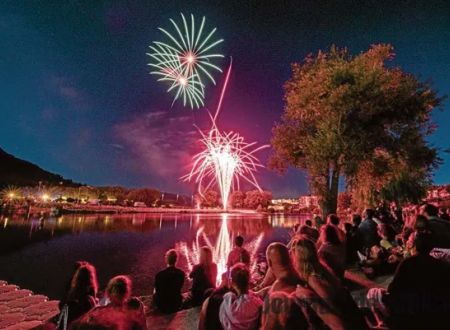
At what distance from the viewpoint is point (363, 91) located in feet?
49.8

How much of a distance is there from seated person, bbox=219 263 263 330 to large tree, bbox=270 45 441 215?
12803mm

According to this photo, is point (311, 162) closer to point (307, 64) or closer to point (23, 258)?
point (307, 64)

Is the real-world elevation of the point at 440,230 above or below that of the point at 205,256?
above

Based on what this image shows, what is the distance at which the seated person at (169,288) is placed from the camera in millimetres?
6332

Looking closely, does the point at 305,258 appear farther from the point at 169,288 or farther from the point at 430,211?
the point at 430,211

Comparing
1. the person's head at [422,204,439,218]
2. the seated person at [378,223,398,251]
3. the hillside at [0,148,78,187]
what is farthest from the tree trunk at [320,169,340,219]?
the hillside at [0,148,78,187]

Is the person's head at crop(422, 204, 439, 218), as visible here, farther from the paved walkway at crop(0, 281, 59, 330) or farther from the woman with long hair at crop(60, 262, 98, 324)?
the paved walkway at crop(0, 281, 59, 330)

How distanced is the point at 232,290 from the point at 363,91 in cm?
1451

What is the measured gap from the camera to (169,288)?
636cm

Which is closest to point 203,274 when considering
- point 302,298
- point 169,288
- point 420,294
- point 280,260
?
point 169,288

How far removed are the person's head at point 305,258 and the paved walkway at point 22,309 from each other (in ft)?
26.1

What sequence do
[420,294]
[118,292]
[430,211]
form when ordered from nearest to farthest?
[420,294]
[118,292]
[430,211]

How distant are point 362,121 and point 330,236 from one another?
462 inches

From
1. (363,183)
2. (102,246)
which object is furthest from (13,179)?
(363,183)
